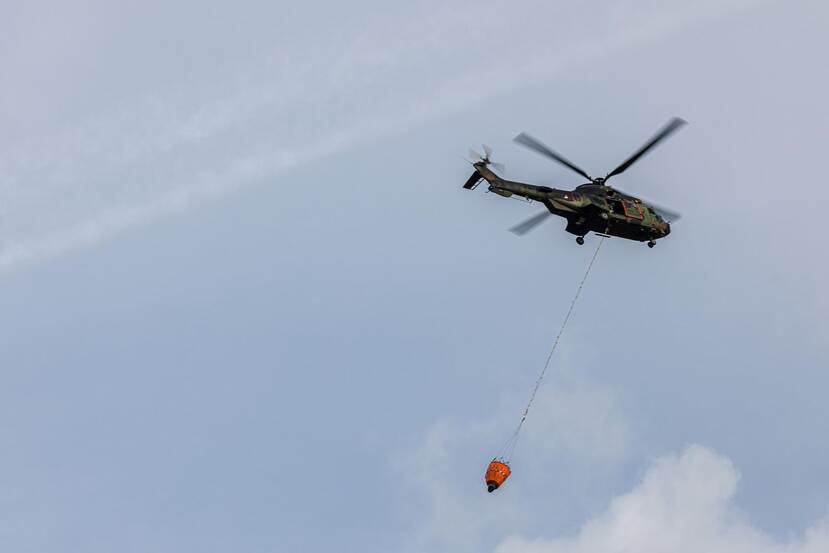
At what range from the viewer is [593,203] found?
79.1 meters

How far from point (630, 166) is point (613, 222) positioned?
4.23 m

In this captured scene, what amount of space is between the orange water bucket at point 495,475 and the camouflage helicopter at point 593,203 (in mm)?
14811

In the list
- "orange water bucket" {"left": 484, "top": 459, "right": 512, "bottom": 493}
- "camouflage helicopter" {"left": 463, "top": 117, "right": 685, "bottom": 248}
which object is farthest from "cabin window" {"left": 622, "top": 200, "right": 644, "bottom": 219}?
"orange water bucket" {"left": 484, "top": 459, "right": 512, "bottom": 493}

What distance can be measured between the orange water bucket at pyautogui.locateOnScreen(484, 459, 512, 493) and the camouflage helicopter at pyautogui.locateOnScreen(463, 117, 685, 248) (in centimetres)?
1481

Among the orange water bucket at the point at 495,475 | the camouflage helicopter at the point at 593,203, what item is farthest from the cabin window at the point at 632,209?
the orange water bucket at the point at 495,475

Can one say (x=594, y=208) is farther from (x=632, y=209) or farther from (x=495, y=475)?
(x=495, y=475)

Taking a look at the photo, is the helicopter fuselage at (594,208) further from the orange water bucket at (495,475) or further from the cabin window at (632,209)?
the orange water bucket at (495,475)

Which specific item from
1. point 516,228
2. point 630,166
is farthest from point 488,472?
point 630,166

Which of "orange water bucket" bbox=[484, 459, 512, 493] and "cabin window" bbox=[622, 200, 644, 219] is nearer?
"orange water bucket" bbox=[484, 459, 512, 493]

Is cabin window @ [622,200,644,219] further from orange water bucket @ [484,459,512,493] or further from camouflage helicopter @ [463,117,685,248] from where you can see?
orange water bucket @ [484,459,512,493]

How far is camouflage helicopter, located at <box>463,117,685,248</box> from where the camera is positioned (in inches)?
3000

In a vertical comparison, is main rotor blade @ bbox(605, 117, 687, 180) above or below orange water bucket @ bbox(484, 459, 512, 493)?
above

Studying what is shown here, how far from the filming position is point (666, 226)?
84438mm

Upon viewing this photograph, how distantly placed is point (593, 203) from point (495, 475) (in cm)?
1933
